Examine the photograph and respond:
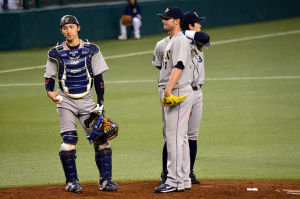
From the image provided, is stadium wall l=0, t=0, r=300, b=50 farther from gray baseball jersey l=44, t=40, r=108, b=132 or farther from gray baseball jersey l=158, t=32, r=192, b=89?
gray baseball jersey l=158, t=32, r=192, b=89

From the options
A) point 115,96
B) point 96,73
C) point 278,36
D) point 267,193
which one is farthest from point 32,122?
point 278,36

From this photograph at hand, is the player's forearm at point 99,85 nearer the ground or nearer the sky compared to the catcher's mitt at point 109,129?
nearer the sky

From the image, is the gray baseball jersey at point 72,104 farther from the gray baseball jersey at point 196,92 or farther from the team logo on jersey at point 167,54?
the gray baseball jersey at point 196,92

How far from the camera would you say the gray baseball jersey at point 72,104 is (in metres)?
6.50

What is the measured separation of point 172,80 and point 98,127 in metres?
0.91

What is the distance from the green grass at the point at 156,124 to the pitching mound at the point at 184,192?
0.59 m

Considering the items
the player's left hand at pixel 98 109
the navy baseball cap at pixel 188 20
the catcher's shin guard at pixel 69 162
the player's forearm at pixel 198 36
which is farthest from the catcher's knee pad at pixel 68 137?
the navy baseball cap at pixel 188 20

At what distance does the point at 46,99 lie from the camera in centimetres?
1316

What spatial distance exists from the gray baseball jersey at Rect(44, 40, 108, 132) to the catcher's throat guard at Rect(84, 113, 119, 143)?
92mm

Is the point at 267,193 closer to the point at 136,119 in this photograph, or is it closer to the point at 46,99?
the point at 136,119

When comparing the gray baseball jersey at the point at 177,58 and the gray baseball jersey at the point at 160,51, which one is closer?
the gray baseball jersey at the point at 177,58

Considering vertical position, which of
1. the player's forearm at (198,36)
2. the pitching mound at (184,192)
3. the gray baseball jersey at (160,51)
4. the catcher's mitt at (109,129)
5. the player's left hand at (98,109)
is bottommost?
the pitching mound at (184,192)

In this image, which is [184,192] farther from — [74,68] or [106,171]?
[74,68]

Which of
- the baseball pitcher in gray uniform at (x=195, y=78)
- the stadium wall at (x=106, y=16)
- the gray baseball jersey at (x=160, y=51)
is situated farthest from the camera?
the stadium wall at (x=106, y=16)
